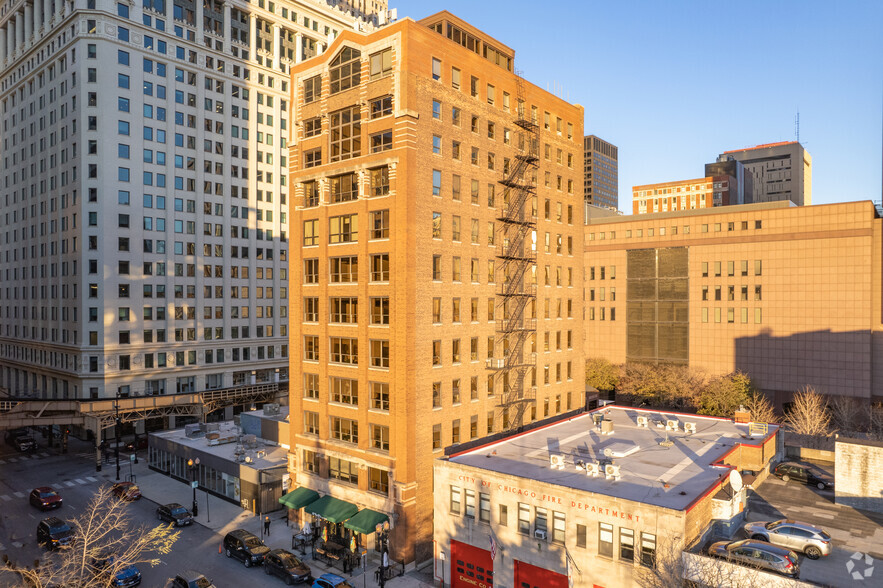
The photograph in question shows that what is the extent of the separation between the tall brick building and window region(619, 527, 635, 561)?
621 inches

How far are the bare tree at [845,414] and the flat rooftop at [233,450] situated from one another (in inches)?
2679

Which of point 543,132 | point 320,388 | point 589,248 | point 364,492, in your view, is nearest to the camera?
point 364,492

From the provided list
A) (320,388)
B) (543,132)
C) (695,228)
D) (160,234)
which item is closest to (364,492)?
(320,388)

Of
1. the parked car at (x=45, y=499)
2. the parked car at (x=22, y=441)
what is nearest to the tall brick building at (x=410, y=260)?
the parked car at (x=45, y=499)

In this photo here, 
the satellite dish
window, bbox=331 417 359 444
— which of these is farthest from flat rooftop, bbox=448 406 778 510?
window, bbox=331 417 359 444

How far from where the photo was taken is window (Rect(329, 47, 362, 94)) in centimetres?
4553

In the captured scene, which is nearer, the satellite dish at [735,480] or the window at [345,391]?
the satellite dish at [735,480]

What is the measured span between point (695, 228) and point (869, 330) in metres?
28.4

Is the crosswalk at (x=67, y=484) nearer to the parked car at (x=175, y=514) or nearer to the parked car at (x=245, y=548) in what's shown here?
the parked car at (x=175, y=514)

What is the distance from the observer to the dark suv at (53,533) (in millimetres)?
42812

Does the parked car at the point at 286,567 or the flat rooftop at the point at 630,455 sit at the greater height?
the flat rooftop at the point at 630,455

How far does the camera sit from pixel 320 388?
47125mm

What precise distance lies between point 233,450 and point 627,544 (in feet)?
134

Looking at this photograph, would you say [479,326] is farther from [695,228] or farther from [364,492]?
[695,228]
